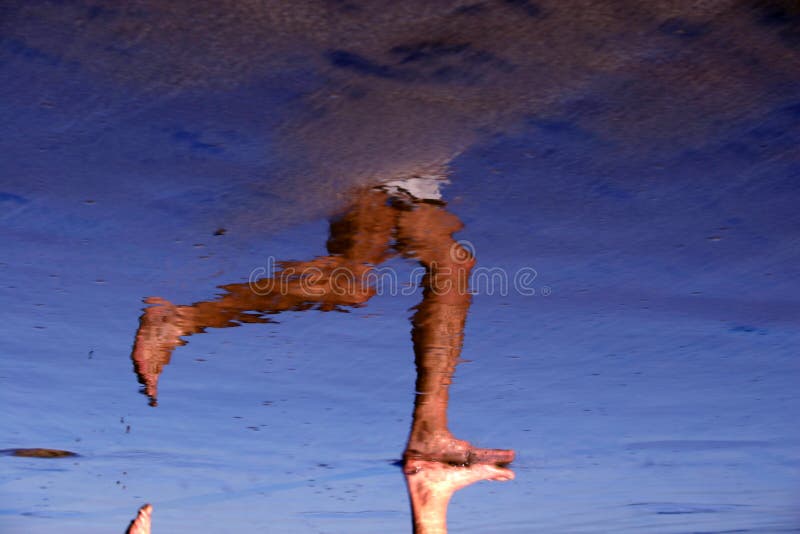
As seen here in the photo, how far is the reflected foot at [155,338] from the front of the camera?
128 inches

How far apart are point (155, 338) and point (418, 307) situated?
4.12 ft

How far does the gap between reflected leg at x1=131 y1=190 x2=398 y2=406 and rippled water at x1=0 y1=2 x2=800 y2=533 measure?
1.0 inches

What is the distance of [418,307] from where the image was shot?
3.26 meters

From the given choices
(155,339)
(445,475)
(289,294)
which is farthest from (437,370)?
(155,339)

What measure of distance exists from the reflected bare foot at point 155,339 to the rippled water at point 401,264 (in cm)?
2

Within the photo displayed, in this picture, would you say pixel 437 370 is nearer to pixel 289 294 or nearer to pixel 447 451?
pixel 447 451

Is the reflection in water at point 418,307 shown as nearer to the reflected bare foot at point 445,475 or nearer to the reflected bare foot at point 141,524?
the reflected bare foot at point 445,475

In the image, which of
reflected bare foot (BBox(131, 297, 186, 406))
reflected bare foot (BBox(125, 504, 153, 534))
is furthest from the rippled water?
reflected bare foot (BBox(125, 504, 153, 534))

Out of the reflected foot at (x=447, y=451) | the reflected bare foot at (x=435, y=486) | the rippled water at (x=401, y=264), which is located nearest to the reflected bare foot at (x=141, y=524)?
the rippled water at (x=401, y=264)

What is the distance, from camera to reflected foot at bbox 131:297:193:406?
3.24 m

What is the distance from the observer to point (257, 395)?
163 inches

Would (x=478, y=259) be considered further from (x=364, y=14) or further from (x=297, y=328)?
(x=364, y=14)

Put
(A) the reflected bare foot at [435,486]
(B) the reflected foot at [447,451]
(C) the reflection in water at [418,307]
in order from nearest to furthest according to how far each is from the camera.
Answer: (C) the reflection in water at [418,307]
(A) the reflected bare foot at [435,486]
(B) the reflected foot at [447,451]

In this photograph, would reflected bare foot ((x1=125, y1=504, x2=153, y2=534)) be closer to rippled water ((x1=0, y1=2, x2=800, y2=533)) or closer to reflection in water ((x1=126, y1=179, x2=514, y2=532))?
reflection in water ((x1=126, y1=179, x2=514, y2=532))
